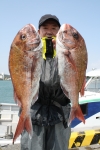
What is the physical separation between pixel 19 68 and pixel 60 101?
0.93 m

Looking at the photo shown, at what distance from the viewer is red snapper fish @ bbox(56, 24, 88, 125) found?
2.46m

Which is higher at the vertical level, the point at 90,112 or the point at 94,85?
the point at 94,85

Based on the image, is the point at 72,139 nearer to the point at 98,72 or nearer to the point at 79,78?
the point at 79,78

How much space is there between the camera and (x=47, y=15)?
3016 mm

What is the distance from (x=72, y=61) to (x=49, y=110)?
2.80ft

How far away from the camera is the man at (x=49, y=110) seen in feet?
9.61

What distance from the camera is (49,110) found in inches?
121

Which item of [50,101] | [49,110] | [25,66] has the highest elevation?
[25,66]

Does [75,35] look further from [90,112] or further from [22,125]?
[90,112]

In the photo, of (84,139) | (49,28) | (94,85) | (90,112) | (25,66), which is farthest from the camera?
(94,85)

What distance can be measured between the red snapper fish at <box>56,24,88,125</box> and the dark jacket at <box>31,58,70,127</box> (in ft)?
1.26

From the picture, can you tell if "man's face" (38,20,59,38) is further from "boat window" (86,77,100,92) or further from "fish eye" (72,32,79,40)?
"boat window" (86,77,100,92)

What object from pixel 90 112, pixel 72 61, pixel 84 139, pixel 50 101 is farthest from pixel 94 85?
pixel 72 61

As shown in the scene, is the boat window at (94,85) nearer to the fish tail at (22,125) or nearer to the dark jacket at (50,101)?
the dark jacket at (50,101)
